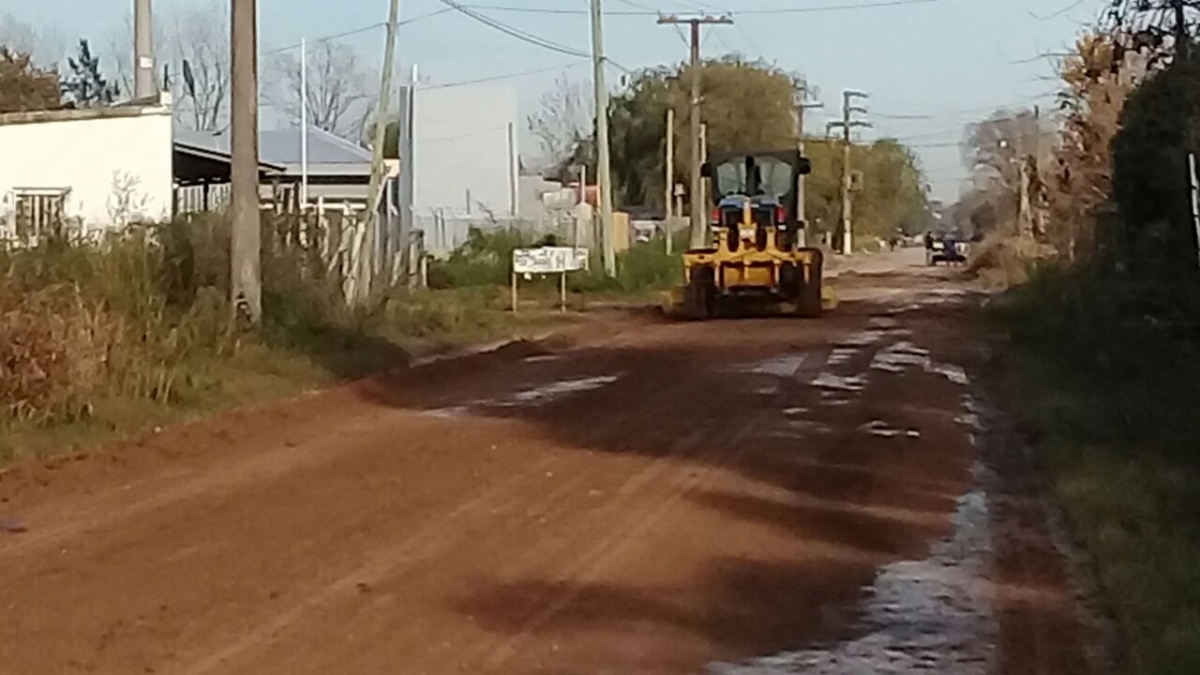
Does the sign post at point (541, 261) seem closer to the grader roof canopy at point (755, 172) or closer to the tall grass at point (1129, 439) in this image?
the grader roof canopy at point (755, 172)

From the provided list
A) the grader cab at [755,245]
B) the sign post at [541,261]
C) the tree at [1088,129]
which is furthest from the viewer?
the sign post at [541,261]

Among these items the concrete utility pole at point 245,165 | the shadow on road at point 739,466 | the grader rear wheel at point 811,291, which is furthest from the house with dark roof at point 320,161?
the shadow on road at point 739,466

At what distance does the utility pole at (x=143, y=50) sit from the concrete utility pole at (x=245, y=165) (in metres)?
10.3

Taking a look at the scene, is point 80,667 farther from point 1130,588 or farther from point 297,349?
point 297,349

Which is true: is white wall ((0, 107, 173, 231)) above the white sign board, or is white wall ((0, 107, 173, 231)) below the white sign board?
above

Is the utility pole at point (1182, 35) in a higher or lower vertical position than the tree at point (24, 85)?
lower

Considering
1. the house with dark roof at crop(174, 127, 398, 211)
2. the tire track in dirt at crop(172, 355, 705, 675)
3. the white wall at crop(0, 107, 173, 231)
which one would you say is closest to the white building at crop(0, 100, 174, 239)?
the white wall at crop(0, 107, 173, 231)

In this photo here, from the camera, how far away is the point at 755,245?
3666 cm

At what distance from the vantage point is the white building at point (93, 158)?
112ft

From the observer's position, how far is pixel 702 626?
31.9ft

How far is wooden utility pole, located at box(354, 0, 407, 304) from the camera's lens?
30.9 meters

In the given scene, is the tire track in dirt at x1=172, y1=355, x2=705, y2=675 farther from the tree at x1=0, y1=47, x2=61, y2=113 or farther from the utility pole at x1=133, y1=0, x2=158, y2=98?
the tree at x1=0, y1=47, x2=61, y2=113

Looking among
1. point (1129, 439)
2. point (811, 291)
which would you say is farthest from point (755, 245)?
point (1129, 439)

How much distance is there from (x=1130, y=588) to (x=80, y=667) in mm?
5298
